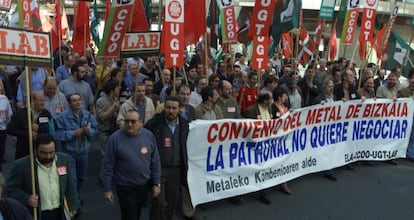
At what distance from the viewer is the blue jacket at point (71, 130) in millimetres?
5082

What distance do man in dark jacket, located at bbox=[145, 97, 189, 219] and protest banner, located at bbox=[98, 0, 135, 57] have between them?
1712 millimetres

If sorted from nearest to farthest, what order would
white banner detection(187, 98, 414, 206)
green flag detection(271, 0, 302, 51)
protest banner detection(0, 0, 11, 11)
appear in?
white banner detection(187, 98, 414, 206), green flag detection(271, 0, 302, 51), protest banner detection(0, 0, 11, 11)

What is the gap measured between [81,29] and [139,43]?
483 cm

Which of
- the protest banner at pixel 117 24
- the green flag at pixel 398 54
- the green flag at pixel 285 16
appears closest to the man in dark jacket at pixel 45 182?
the protest banner at pixel 117 24

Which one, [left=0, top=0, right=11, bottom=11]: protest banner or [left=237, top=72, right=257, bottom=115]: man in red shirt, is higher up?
[left=0, top=0, right=11, bottom=11]: protest banner

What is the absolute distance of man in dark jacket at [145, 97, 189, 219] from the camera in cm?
452

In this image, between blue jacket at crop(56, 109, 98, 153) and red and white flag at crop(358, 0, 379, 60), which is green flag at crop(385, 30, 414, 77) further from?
blue jacket at crop(56, 109, 98, 153)

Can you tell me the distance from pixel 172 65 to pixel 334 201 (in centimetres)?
300

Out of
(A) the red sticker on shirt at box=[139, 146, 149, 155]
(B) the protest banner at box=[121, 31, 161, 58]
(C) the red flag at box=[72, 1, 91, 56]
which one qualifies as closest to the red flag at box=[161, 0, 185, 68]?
(B) the protest banner at box=[121, 31, 161, 58]

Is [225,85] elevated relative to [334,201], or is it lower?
elevated

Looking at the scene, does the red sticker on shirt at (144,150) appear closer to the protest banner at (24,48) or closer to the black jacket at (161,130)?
the black jacket at (161,130)

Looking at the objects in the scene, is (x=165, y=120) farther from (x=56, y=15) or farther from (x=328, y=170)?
(x=56, y=15)

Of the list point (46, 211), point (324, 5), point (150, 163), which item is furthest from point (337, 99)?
point (46, 211)

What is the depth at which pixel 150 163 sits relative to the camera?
14.1 ft
